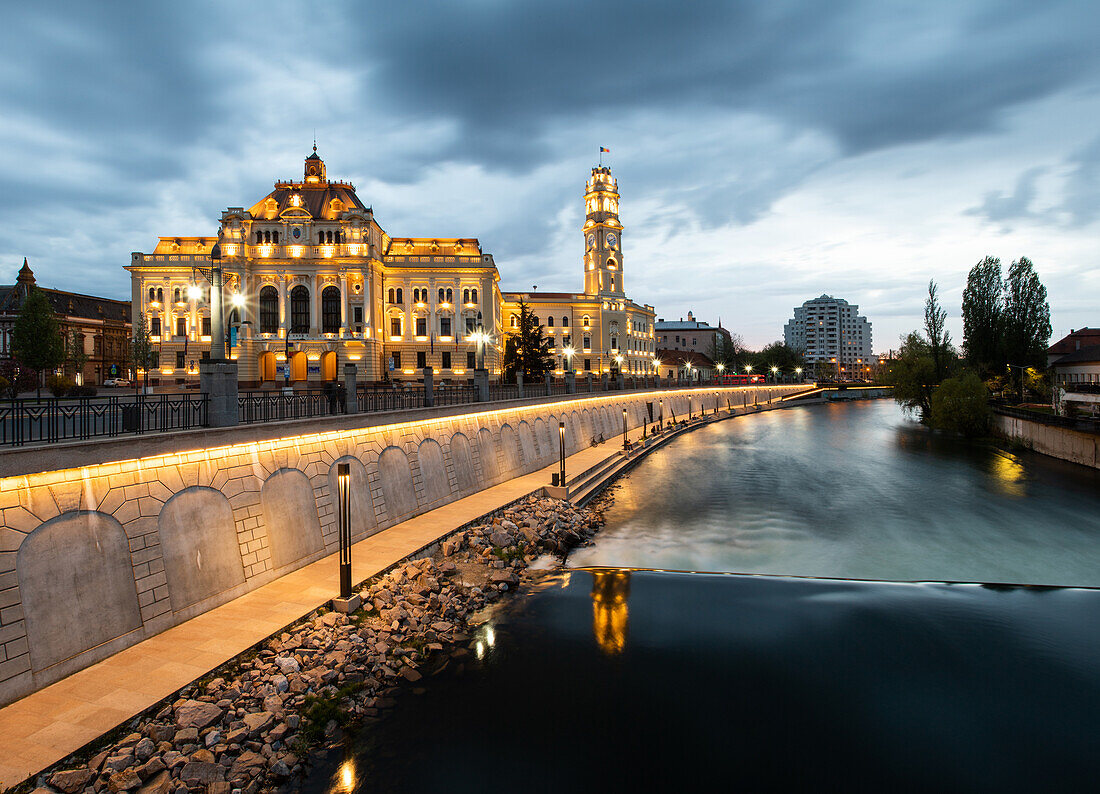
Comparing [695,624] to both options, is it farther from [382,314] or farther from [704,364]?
[704,364]

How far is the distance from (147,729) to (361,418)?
32.3 feet

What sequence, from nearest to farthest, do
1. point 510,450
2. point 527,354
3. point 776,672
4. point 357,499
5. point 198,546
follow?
point 198,546 < point 776,672 < point 357,499 < point 510,450 < point 527,354

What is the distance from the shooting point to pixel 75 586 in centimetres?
898

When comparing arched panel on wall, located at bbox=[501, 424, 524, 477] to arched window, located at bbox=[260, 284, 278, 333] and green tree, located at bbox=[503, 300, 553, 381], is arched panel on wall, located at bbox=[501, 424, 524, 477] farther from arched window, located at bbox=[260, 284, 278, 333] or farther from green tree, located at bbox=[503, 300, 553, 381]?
arched window, located at bbox=[260, 284, 278, 333]

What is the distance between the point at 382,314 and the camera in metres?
58.1

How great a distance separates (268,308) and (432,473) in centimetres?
4331

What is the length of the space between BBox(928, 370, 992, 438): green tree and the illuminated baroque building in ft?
141

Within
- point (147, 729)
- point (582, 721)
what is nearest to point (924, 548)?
point (582, 721)

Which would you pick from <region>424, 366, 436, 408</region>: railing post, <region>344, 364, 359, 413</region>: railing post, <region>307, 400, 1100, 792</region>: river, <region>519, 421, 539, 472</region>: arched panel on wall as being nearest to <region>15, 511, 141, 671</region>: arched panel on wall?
<region>307, 400, 1100, 792</region>: river

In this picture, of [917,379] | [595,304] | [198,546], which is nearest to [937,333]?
[917,379]

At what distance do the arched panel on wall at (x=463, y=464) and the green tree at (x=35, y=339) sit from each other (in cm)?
3289

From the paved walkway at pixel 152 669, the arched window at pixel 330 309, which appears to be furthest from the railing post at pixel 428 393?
the arched window at pixel 330 309

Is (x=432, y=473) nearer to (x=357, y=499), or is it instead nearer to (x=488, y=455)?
(x=357, y=499)

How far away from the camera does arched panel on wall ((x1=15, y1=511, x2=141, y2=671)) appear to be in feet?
27.6
